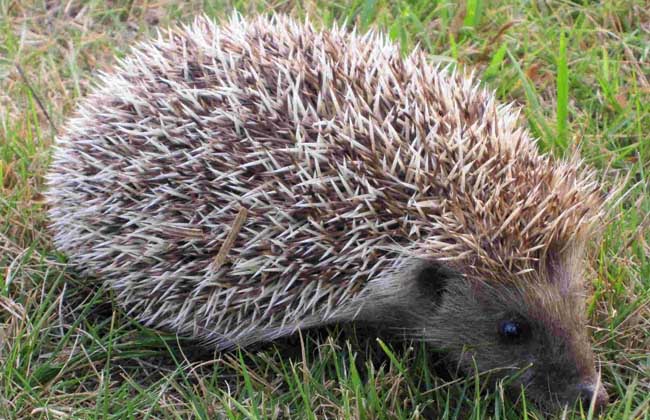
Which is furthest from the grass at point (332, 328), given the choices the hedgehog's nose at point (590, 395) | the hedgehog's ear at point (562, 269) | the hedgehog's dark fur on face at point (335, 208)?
the hedgehog's ear at point (562, 269)

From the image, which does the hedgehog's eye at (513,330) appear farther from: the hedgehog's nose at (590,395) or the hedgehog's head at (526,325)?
the hedgehog's nose at (590,395)

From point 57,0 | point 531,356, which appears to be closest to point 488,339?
point 531,356

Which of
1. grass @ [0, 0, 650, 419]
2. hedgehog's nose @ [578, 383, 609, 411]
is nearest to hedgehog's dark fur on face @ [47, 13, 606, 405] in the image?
hedgehog's nose @ [578, 383, 609, 411]

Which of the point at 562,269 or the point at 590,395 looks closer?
the point at 590,395

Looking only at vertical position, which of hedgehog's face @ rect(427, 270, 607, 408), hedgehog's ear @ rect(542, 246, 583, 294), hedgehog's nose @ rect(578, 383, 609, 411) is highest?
hedgehog's ear @ rect(542, 246, 583, 294)

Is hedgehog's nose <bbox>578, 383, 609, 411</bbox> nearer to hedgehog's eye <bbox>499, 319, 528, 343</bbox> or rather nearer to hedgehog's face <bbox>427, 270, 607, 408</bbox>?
hedgehog's face <bbox>427, 270, 607, 408</bbox>

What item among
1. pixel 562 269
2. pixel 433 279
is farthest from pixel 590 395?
pixel 433 279

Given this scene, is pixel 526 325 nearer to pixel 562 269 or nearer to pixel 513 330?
pixel 513 330

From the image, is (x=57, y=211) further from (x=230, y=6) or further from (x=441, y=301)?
(x=230, y=6)
